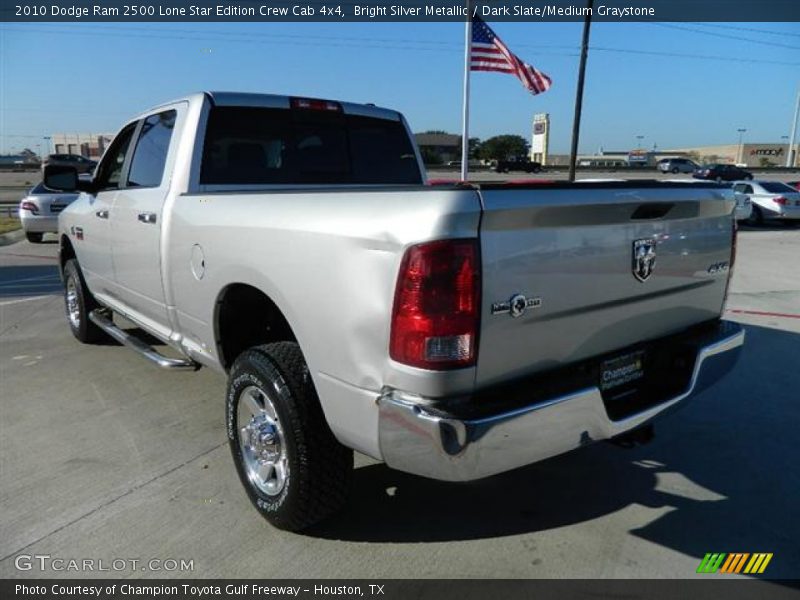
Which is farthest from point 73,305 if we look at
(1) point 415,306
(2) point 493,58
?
(2) point 493,58

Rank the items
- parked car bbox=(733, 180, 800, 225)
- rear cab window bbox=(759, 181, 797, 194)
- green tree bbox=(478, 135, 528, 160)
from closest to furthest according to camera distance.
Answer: parked car bbox=(733, 180, 800, 225) → rear cab window bbox=(759, 181, 797, 194) → green tree bbox=(478, 135, 528, 160)

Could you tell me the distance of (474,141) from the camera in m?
92.7

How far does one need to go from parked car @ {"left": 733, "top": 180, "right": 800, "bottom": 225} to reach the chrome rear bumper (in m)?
19.2

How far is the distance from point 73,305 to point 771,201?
65.4 feet

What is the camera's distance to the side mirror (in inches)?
193

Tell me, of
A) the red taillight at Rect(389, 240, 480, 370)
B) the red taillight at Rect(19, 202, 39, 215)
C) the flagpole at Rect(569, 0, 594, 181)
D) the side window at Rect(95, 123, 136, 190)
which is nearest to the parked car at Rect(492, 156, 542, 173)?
the flagpole at Rect(569, 0, 594, 181)

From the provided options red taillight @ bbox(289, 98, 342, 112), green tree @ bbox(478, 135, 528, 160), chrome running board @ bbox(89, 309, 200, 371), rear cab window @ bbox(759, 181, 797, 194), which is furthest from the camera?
green tree @ bbox(478, 135, 528, 160)

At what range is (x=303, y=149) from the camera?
161 inches

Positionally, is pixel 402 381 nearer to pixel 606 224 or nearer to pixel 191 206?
pixel 606 224

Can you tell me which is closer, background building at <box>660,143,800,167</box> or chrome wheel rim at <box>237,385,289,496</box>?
chrome wheel rim at <box>237,385,289,496</box>

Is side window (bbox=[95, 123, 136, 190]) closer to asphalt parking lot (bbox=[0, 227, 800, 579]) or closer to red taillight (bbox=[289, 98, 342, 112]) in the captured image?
red taillight (bbox=[289, 98, 342, 112])

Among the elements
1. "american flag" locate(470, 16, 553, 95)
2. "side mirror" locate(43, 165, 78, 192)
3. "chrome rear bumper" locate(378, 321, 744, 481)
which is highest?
"american flag" locate(470, 16, 553, 95)

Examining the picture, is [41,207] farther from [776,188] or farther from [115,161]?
[776,188]

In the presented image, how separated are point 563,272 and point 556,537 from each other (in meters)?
1.28
